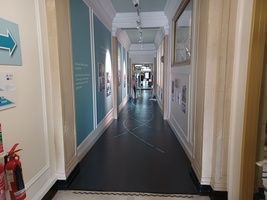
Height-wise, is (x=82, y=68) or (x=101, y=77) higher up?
(x=82, y=68)

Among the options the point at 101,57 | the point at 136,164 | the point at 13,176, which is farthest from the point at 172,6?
the point at 13,176

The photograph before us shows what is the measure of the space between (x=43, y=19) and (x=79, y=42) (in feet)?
3.73

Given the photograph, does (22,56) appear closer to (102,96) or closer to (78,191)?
(78,191)

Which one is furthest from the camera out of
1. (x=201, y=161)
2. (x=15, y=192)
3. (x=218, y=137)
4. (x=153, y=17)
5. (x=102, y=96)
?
(x=153, y=17)

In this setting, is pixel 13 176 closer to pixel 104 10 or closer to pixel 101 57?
pixel 101 57

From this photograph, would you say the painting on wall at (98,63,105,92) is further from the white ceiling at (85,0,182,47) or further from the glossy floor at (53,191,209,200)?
the glossy floor at (53,191,209,200)

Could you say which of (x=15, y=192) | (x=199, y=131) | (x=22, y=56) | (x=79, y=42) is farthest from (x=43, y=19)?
(x=199, y=131)

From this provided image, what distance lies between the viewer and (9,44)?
5.93 ft

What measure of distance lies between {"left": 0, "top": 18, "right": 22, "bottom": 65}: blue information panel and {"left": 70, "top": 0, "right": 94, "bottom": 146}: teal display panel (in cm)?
136

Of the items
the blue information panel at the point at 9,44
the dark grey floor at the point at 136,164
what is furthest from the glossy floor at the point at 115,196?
the blue information panel at the point at 9,44

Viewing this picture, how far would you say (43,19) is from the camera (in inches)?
96.1

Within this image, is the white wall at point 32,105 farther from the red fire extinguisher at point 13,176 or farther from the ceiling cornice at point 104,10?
the ceiling cornice at point 104,10

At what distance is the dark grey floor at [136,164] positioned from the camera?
2789 mm

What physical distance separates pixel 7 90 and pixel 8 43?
44 cm
